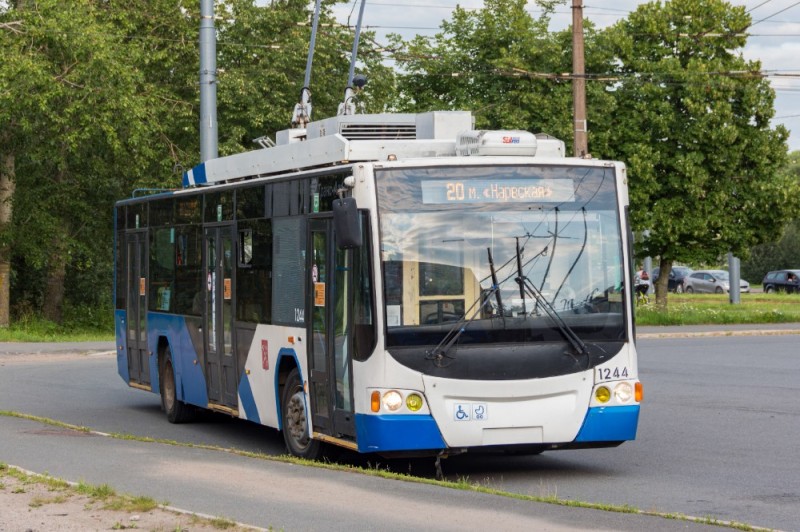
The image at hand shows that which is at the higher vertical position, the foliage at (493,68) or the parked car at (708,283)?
the foliage at (493,68)

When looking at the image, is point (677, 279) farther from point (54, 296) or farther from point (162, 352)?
point (162, 352)

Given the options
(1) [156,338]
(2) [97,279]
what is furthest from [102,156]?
(1) [156,338]

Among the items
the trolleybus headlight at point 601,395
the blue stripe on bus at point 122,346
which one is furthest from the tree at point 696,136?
the trolleybus headlight at point 601,395

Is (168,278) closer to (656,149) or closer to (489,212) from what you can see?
(489,212)

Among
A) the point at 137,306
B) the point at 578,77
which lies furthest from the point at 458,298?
the point at 578,77

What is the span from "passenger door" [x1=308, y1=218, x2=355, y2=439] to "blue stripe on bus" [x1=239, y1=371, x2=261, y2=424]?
1834 mm

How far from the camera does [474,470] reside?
A: 41.8 ft

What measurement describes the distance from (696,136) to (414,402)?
32561 millimetres

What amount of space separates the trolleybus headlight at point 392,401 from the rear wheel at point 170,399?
629 cm

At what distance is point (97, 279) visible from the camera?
148ft

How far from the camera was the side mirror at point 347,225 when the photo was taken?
11141mm

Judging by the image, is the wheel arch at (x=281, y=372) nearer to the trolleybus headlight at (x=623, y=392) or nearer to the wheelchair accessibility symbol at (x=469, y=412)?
the wheelchair accessibility symbol at (x=469, y=412)

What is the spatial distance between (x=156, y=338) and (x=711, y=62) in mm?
28468

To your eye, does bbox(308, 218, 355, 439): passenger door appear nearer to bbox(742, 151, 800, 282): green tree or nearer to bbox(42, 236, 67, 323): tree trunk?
bbox(42, 236, 67, 323): tree trunk
